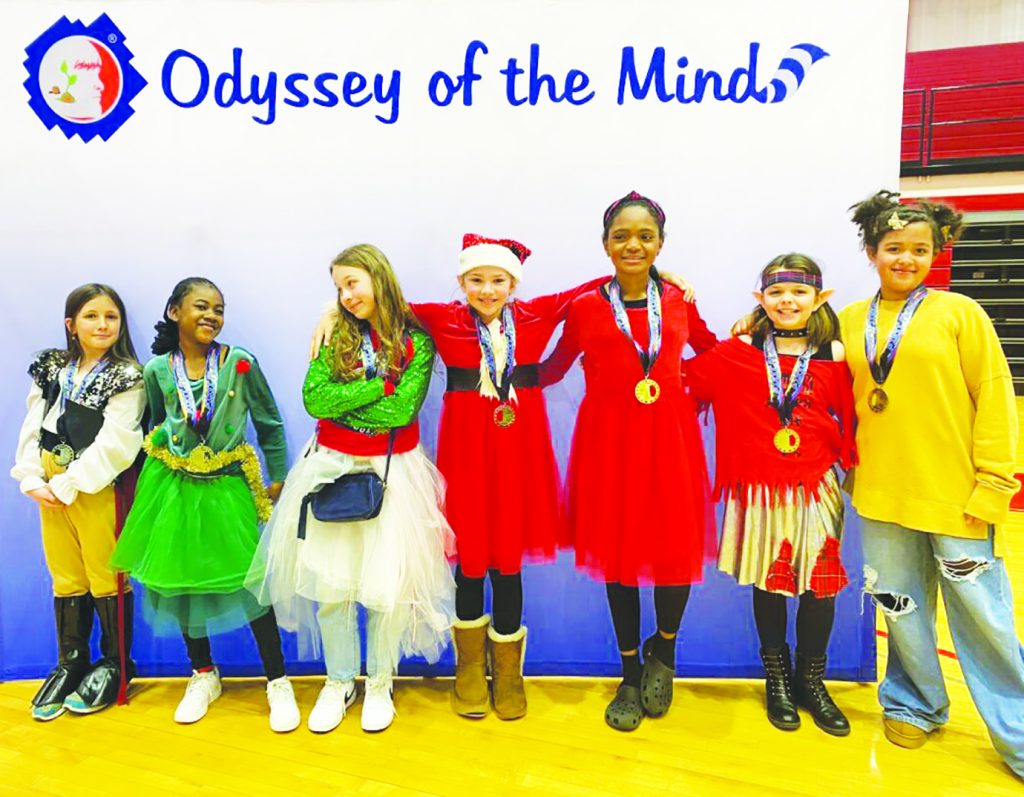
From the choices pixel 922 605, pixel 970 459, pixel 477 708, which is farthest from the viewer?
pixel 477 708

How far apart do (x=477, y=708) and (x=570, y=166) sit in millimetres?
1880

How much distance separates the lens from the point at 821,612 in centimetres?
220

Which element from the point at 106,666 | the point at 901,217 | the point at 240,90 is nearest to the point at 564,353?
the point at 901,217

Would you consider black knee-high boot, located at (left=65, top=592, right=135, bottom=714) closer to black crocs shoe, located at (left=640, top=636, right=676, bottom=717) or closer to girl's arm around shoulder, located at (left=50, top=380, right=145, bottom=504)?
girl's arm around shoulder, located at (left=50, top=380, right=145, bottom=504)

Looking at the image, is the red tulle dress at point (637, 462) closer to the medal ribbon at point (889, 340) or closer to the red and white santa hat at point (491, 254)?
the red and white santa hat at point (491, 254)

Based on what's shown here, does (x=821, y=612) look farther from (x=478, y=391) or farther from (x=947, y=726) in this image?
(x=478, y=391)

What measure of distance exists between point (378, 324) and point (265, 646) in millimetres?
1171

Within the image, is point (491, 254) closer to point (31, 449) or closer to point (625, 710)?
point (625, 710)

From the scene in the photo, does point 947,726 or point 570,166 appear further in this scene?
point 570,166

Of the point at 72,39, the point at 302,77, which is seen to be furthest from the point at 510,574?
the point at 72,39

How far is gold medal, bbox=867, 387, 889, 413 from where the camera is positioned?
6.66ft

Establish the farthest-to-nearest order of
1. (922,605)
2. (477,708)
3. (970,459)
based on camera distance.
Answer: (477,708) < (922,605) < (970,459)

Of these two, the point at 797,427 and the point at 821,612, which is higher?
the point at 797,427

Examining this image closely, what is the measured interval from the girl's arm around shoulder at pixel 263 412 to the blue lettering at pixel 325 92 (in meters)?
0.91
